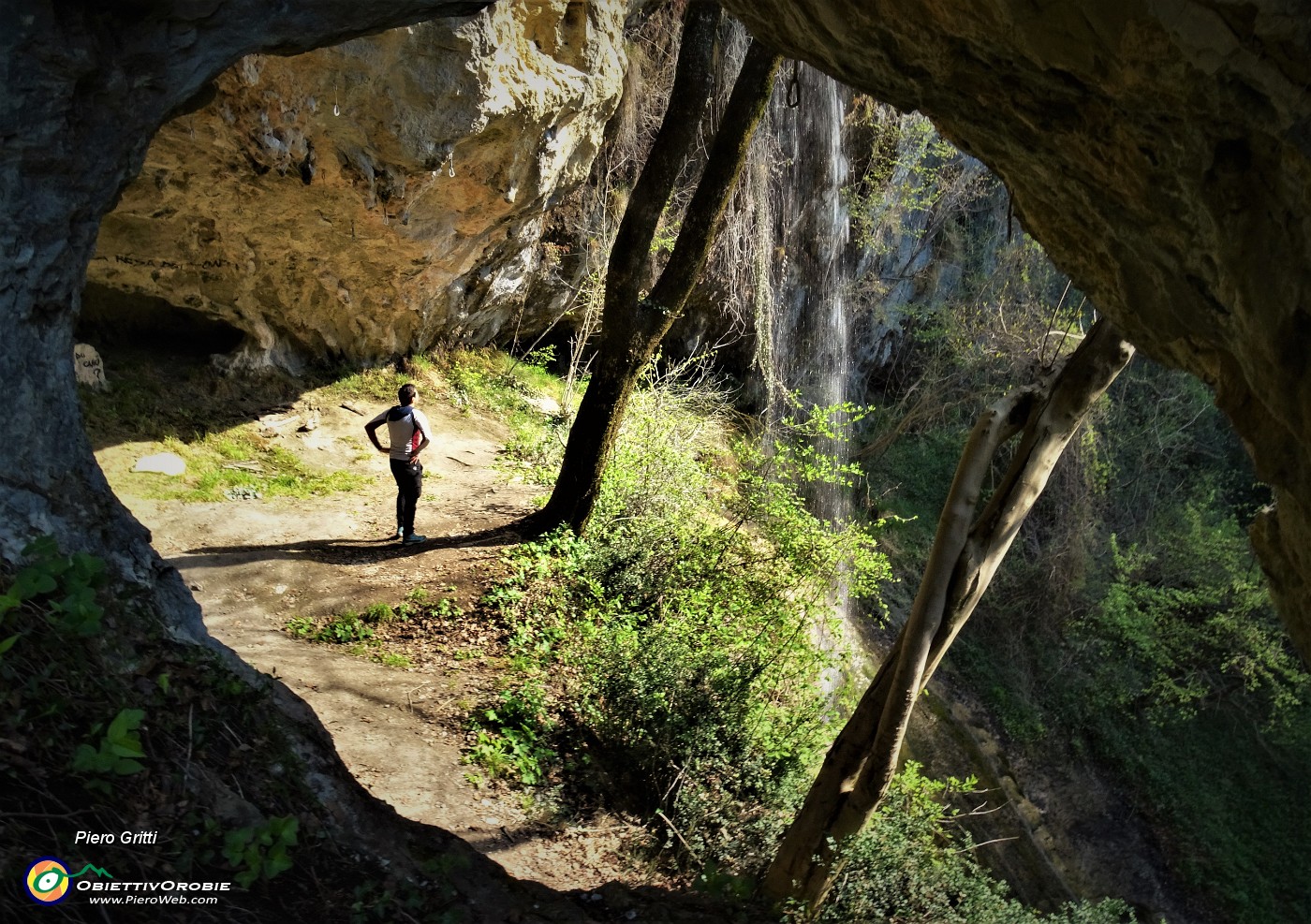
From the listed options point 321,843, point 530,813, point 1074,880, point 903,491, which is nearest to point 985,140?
point 321,843

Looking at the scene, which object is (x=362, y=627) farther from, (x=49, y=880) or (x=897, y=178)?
(x=897, y=178)

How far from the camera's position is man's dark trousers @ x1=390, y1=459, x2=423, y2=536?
280 inches

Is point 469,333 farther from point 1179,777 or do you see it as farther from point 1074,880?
point 1179,777

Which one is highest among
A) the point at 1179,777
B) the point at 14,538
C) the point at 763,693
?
the point at 14,538

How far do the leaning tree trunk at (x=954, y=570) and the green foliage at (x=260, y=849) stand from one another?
295cm

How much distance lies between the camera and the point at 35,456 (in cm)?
311

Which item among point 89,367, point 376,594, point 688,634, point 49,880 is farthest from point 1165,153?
point 89,367

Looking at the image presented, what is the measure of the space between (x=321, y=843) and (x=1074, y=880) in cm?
1238

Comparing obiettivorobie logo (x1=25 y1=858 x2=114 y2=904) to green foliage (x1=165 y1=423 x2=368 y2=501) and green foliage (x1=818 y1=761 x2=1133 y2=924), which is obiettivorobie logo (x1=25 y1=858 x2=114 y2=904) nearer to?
green foliage (x1=818 y1=761 x2=1133 y2=924)

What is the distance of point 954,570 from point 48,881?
4.01 metres

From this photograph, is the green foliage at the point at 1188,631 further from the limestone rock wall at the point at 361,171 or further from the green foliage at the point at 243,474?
the green foliage at the point at 243,474

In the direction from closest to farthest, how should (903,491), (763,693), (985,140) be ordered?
(985,140), (763,693), (903,491)

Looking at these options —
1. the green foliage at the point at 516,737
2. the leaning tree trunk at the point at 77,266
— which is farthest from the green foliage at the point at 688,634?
the leaning tree trunk at the point at 77,266

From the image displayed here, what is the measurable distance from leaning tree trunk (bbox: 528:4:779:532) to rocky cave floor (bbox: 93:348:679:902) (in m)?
1.09
